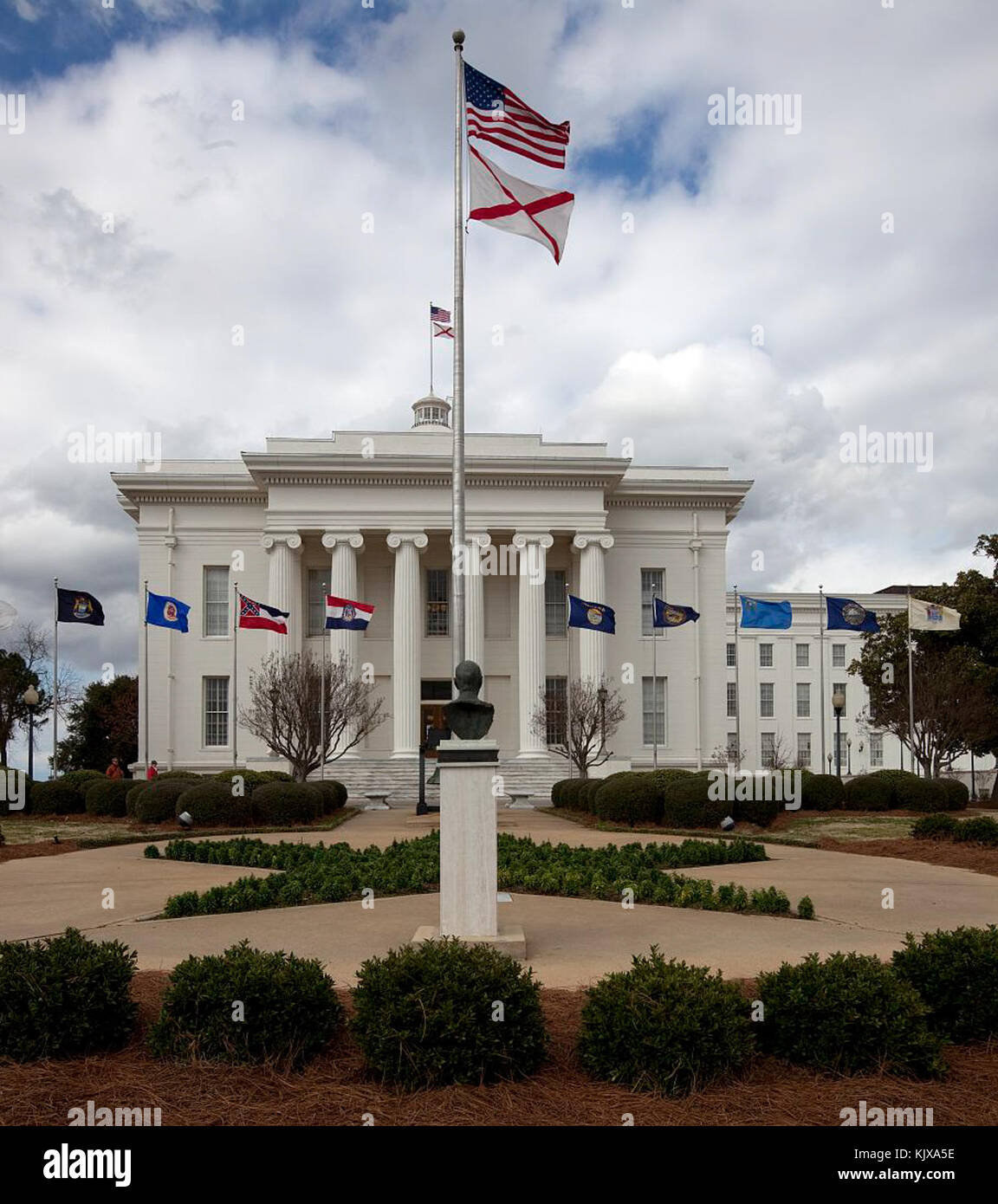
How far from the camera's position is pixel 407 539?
47312 millimetres

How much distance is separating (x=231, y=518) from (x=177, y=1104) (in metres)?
45.8

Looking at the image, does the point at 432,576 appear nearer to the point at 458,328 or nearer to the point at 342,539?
the point at 342,539

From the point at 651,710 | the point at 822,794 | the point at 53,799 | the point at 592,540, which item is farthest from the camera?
the point at 651,710

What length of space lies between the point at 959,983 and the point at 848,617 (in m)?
31.8

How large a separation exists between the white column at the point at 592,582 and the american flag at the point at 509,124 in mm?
29385

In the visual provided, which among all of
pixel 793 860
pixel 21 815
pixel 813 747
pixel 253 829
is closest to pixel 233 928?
pixel 793 860

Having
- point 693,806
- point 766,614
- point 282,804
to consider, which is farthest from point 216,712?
point 693,806

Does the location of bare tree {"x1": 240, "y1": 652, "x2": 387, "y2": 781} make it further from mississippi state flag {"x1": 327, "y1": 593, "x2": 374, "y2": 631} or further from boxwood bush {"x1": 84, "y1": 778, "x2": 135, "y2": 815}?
boxwood bush {"x1": 84, "y1": 778, "x2": 135, "y2": 815}

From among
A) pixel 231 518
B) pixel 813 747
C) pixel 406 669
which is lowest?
pixel 813 747

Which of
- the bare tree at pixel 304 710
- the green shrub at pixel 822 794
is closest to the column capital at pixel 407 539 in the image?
the bare tree at pixel 304 710

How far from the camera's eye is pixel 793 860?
60.1ft

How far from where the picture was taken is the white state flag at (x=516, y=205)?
18031mm

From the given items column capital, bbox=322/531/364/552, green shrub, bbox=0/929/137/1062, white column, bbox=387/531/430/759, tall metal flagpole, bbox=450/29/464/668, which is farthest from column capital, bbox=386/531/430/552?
green shrub, bbox=0/929/137/1062
